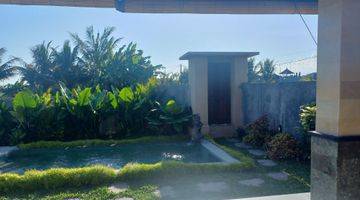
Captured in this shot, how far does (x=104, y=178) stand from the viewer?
5.46 meters

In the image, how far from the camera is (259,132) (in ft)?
27.4

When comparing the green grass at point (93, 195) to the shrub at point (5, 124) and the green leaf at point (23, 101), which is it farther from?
the shrub at point (5, 124)

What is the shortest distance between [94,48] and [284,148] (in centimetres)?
1783

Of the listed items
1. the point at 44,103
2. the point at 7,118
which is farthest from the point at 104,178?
→ the point at 7,118

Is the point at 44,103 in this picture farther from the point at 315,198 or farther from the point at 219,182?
the point at 315,198

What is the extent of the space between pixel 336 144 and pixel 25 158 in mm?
7835

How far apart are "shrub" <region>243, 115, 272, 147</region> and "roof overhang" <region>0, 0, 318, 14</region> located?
5132mm

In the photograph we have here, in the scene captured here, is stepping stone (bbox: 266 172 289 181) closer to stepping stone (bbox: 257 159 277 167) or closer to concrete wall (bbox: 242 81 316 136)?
stepping stone (bbox: 257 159 277 167)

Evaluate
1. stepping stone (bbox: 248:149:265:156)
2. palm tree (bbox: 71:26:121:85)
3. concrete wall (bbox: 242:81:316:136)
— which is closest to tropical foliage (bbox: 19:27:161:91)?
palm tree (bbox: 71:26:121:85)

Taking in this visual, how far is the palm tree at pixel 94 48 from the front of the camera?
820 inches

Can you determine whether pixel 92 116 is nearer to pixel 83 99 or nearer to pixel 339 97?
pixel 83 99

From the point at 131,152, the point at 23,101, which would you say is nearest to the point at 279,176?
the point at 131,152

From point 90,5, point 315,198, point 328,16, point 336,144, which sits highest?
point 90,5

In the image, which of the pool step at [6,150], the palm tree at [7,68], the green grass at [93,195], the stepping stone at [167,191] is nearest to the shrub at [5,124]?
the pool step at [6,150]
